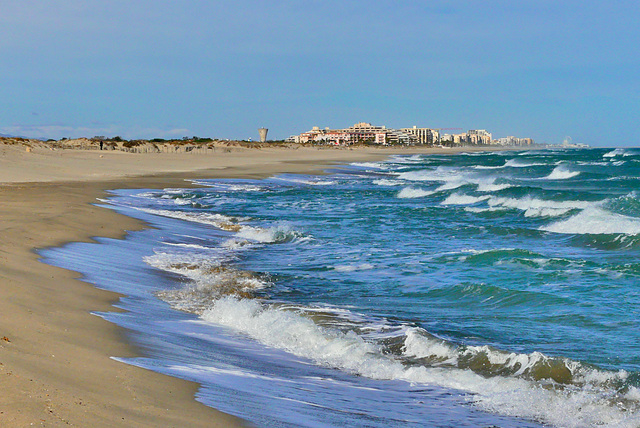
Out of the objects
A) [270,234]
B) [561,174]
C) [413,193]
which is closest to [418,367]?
[270,234]

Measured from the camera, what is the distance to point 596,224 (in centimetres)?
1809

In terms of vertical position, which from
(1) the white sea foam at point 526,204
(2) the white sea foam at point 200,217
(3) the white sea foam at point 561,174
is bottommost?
(2) the white sea foam at point 200,217

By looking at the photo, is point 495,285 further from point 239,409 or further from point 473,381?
point 239,409

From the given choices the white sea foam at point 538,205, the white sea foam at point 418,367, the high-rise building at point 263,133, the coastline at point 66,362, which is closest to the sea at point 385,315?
the white sea foam at point 418,367

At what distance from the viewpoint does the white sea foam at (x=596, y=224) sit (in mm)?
17031

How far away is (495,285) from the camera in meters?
10.8

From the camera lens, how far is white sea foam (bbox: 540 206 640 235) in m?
17.0

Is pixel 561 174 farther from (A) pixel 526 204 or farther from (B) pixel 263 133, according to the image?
(B) pixel 263 133

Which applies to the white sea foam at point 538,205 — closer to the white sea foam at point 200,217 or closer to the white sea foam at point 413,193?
the white sea foam at point 413,193

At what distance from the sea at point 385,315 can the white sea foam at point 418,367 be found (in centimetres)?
2

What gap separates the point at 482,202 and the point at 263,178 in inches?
686

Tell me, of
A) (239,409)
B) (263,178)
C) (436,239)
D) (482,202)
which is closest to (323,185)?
(263,178)

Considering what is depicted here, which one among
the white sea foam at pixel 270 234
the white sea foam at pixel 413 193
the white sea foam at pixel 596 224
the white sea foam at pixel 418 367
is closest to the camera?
the white sea foam at pixel 418 367

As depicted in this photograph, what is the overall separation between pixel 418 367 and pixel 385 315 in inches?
85.8
